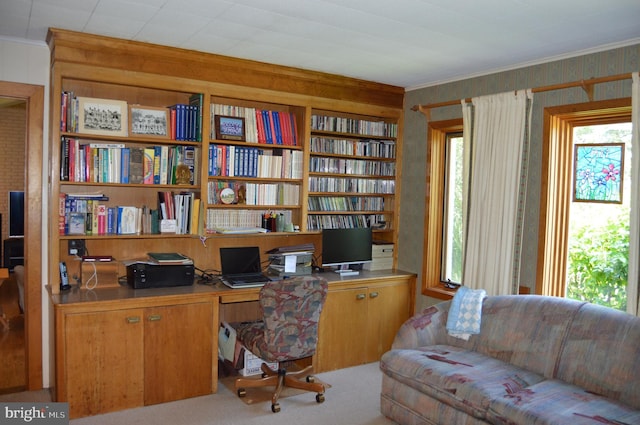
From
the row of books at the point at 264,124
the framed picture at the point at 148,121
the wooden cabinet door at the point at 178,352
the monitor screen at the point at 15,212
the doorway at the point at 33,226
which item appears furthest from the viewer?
the monitor screen at the point at 15,212

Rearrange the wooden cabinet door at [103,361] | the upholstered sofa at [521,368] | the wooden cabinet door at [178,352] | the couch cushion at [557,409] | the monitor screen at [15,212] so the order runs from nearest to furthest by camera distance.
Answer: the couch cushion at [557,409], the upholstered sofa at [521,368], the wooden cabinet door at [103,361], the wooden cabinet door at [178,352], the monitor screen at [15,212]

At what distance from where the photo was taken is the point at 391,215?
5242mm

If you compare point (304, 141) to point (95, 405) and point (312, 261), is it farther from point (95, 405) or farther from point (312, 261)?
point (95, 405)

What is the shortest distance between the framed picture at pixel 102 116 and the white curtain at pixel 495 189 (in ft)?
9.03

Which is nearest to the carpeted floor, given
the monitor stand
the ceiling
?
the monitor stand

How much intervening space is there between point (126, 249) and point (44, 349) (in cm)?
94

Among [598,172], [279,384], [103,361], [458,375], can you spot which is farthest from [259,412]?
[598,172]

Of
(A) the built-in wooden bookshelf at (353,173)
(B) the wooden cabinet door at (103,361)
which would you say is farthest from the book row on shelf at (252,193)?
(B) the wooden cabinet door at (103,361)

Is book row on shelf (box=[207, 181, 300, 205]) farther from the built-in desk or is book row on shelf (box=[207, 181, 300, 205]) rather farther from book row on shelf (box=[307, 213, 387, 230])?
the built-in desk

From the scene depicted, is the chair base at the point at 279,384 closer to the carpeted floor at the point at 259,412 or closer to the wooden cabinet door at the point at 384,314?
the carpeted floor at the point at 259,412

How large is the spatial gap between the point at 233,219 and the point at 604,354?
2861mm

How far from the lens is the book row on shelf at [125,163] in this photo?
366 centimetres

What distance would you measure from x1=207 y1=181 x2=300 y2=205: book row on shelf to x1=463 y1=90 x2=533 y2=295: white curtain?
156cm

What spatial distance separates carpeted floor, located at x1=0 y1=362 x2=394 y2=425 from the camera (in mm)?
3408
